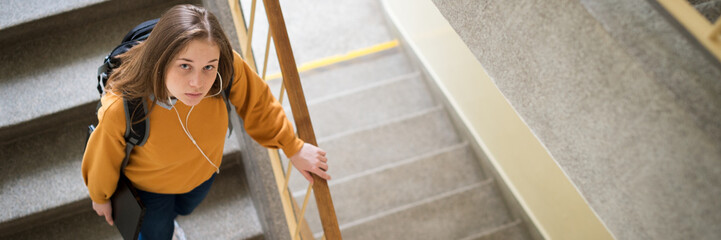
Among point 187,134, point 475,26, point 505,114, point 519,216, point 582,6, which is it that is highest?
point 582,6

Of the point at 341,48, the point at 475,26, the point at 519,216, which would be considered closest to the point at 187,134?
the point at 475,26

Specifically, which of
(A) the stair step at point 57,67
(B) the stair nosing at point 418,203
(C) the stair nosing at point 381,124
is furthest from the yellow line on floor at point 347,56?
(A) the stair step at point 57,67

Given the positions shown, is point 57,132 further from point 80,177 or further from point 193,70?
point 193,70

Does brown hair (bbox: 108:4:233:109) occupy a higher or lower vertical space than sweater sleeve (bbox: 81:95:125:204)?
higher

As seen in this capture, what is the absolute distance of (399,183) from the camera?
358 cm

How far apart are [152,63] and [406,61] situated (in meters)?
2.90

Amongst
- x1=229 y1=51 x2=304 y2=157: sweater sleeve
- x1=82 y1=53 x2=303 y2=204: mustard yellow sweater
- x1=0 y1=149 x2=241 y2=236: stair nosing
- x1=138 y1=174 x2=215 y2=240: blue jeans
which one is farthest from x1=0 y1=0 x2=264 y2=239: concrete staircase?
x1=229 y1=51 x2=304 y2=157: sweater sleeve

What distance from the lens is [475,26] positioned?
1.70m

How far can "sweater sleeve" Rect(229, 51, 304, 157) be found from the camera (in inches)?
68.0

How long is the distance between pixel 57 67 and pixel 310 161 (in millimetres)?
1458

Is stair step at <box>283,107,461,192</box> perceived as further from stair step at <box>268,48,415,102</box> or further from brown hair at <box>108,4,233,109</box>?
brown hair at <box>108,4,233,109</box>

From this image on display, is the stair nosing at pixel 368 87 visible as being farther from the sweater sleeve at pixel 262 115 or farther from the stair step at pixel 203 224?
the sweater sleeve at pixel 262 115

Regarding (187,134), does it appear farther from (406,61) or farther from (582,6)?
(406,61)

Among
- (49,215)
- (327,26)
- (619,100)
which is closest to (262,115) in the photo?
(619,100)
